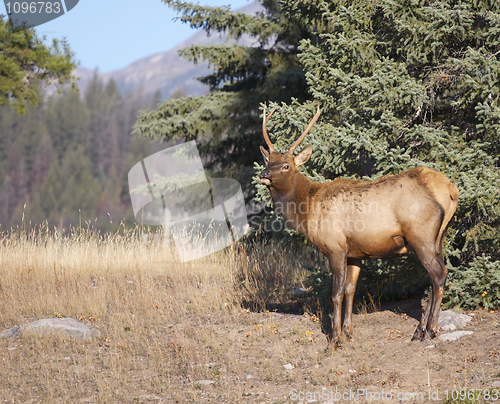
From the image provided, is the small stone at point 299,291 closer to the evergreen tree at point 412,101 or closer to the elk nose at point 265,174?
the evergreen tree at point 412,101

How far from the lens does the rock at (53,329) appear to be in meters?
7.09

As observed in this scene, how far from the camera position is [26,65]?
13.7 m

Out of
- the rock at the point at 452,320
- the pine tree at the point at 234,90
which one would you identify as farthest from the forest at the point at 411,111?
the pine tree at the point at 234,90

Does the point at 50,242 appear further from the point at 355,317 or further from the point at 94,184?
the point at 94,184

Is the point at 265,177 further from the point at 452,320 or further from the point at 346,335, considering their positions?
the point at 452,320

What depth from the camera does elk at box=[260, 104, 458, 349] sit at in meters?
5.59

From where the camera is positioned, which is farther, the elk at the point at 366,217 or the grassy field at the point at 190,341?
the elk at the point at 366,217

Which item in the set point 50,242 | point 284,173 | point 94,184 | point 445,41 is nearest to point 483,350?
point 284,173

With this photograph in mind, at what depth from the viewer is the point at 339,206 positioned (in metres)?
6.09

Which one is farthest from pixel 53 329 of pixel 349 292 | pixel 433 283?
pixel 433 283

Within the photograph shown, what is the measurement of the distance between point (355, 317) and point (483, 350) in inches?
85.0

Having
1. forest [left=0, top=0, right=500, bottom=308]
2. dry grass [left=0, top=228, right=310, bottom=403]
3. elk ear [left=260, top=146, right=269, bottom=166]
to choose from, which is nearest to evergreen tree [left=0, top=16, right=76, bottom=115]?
dry grass [left=0, top=228, right=310, bottom=403]

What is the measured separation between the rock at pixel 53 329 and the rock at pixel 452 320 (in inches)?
190

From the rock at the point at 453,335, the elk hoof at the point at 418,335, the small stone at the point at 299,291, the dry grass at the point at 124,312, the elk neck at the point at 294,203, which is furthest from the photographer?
the small stone at the point at 299,291
